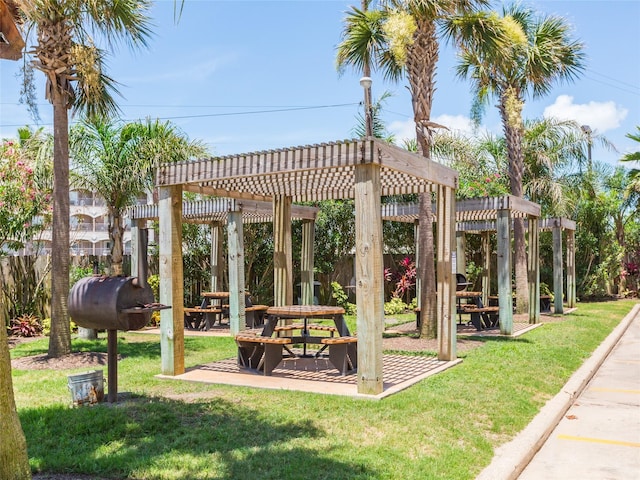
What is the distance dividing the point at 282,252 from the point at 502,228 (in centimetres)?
422

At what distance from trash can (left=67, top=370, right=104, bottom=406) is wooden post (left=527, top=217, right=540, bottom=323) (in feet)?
33.7

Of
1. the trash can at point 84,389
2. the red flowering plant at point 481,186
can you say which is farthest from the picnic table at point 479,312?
the trash can at point 84,389

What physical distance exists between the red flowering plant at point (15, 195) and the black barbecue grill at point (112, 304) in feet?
21.2

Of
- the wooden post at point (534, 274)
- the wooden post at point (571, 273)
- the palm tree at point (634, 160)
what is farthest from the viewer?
the palm tree at point (634, 160)

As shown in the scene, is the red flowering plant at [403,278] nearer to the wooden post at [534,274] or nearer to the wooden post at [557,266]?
the wooden post at [557,266]

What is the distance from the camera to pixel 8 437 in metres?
3.34

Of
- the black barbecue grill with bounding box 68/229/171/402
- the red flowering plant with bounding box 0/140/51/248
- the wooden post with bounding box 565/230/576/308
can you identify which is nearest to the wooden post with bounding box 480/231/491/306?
the wooden post with bounding box 565/230/576/308

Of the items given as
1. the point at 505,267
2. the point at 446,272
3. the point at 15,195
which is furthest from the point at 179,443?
the point at 15,195

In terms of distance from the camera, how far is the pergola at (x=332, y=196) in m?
6.12

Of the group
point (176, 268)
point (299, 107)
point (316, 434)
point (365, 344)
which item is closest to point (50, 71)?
point (176, 268)

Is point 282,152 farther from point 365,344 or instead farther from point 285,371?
point 285,371

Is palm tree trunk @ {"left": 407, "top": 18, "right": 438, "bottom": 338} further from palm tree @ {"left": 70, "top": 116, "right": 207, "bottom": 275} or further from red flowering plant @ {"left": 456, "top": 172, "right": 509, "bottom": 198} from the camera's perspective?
palm tree @ {"left": 70, "top": 116, "right": 207, "bottom": 275}

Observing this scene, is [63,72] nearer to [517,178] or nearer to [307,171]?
[307,171]

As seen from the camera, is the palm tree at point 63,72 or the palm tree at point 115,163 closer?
the palm tree at point 63,72
